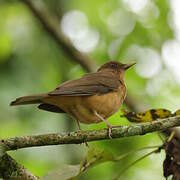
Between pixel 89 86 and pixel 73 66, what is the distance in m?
2.95

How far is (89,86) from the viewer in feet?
16.7

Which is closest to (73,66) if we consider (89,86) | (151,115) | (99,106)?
(89,86)

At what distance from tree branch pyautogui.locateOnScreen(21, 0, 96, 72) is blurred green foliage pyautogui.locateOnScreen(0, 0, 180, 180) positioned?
0.39 meters

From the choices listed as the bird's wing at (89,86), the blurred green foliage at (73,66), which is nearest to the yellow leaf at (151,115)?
the bird's wing at (89,86)

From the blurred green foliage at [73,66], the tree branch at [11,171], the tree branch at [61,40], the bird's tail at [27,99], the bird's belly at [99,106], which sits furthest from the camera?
the blurred green foliage at [73,66]

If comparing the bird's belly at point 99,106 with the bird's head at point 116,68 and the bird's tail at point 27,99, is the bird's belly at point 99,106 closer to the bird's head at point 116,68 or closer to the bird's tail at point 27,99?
the bird's tail at point 27,99

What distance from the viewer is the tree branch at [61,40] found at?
5.90m

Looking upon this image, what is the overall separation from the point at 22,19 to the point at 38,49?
93cm

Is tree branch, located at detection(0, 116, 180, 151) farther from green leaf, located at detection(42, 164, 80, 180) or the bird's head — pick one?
the bird's head

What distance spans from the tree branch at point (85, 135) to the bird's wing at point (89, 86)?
41.5 inches

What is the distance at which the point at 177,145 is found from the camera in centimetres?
374

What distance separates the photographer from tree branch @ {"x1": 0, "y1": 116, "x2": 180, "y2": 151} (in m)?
3.39

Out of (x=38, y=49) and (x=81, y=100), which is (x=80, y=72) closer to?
(x=38, y=49)

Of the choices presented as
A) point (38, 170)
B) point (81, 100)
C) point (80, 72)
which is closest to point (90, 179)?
point (38, 170)
